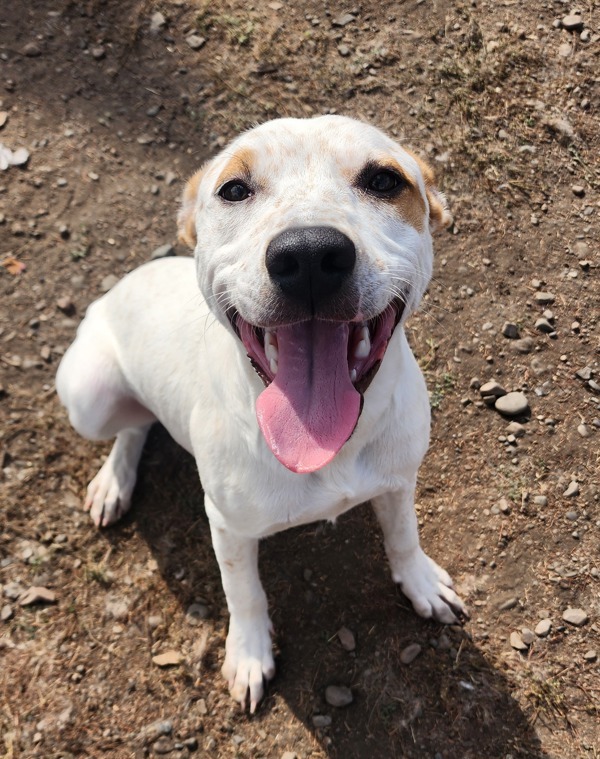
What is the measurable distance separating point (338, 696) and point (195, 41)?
5.02m

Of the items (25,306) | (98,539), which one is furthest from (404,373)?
(25,306)

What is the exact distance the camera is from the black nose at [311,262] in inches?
87.4

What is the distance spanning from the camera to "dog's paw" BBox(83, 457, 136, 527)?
4473 mm

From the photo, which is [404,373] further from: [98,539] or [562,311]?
[98,539]

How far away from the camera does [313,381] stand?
2596 millimetres

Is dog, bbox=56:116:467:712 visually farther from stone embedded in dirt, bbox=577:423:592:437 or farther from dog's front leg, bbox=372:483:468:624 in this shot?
stone embedded in dirt, bbox=577:423:592:437

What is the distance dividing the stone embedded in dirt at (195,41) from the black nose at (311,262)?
421 centimetres

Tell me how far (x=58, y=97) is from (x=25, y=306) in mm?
1869

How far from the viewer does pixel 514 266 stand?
4.89 m

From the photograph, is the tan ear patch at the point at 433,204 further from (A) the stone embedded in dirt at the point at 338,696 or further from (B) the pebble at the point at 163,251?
(B) the pebble at the point at 163,251

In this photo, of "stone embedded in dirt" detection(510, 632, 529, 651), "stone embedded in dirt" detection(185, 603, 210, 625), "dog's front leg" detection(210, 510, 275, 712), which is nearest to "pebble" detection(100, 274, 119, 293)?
"stone embedded in dirt" detection(185, 603, 210, 625)

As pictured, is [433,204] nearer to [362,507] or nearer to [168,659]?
[362,507]

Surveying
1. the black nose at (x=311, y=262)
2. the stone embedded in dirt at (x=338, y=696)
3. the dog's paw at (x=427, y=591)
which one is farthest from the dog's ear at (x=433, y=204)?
the stone embedded in dirt at (x=338, y=696)

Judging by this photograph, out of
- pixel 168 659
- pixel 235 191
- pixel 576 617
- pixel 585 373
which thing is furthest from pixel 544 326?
pixel 168 659
